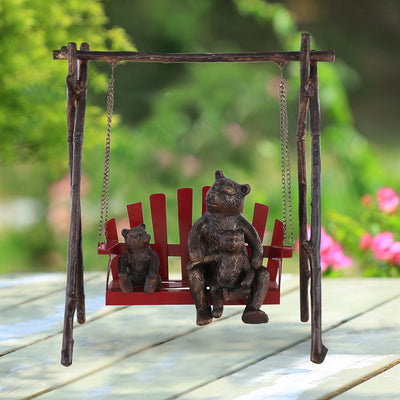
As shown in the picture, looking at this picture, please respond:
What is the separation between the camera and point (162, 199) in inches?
103

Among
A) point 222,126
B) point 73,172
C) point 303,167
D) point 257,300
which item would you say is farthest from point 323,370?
point 222,126

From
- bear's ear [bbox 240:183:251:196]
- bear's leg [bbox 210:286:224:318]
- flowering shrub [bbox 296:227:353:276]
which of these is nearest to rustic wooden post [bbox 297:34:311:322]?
bear's ear [bbox 240:183:251:196]

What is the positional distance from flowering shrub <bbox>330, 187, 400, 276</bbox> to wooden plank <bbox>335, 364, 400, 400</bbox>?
1416 mm

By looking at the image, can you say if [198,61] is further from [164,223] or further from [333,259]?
[333,259]

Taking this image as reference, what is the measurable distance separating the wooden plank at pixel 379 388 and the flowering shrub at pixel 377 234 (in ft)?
4.65

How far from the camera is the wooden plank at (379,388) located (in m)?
1.99

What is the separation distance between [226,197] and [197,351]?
0.55 m

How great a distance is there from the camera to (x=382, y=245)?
11.5ft

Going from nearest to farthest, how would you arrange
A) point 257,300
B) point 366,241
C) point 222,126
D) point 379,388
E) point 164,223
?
point 379,388, point 257,300, point 164,223, point 366,241, point 222,126

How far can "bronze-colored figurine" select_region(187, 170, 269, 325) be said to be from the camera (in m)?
2.32

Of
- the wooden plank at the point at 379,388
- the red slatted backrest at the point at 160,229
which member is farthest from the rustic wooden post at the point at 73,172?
the wooden plank at the point at 379,388

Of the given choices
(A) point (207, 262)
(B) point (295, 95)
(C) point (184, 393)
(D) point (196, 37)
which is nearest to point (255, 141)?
(B) point (295, 95)

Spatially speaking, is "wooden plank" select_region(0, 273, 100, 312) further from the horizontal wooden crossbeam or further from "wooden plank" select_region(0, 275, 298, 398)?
the horizontal wooden crossbeam

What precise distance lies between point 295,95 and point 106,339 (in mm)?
2880
